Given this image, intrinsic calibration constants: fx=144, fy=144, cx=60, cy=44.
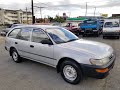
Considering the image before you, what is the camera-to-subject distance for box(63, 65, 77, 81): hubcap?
4.03m

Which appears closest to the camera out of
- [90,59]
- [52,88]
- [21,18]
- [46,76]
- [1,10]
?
[90,59]

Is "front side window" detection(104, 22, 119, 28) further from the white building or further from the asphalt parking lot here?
the white building

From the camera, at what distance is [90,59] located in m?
3.62

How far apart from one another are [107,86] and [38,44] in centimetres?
247

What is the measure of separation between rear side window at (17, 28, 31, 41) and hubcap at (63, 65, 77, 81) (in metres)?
1.94

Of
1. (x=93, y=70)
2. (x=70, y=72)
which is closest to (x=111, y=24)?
(x=70, y=72)

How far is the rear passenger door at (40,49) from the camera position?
4.51m

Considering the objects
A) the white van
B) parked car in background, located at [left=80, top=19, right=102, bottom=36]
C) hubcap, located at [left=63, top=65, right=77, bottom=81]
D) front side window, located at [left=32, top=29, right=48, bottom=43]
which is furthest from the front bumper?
parked car in background, located at [left=80, top=19, right=102, bottom=36]

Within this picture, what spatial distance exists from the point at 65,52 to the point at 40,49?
1.05 m

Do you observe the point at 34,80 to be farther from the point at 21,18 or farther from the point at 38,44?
the point at 21,18

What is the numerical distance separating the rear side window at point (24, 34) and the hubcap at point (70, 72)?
1936mm

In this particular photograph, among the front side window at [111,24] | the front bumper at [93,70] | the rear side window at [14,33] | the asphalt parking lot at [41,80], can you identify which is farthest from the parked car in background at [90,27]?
the front bumper at [93,70]

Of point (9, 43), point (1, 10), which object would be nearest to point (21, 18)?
point (1, 10)

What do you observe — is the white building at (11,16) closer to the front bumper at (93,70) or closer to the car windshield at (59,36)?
the car windshield at (59,36)
